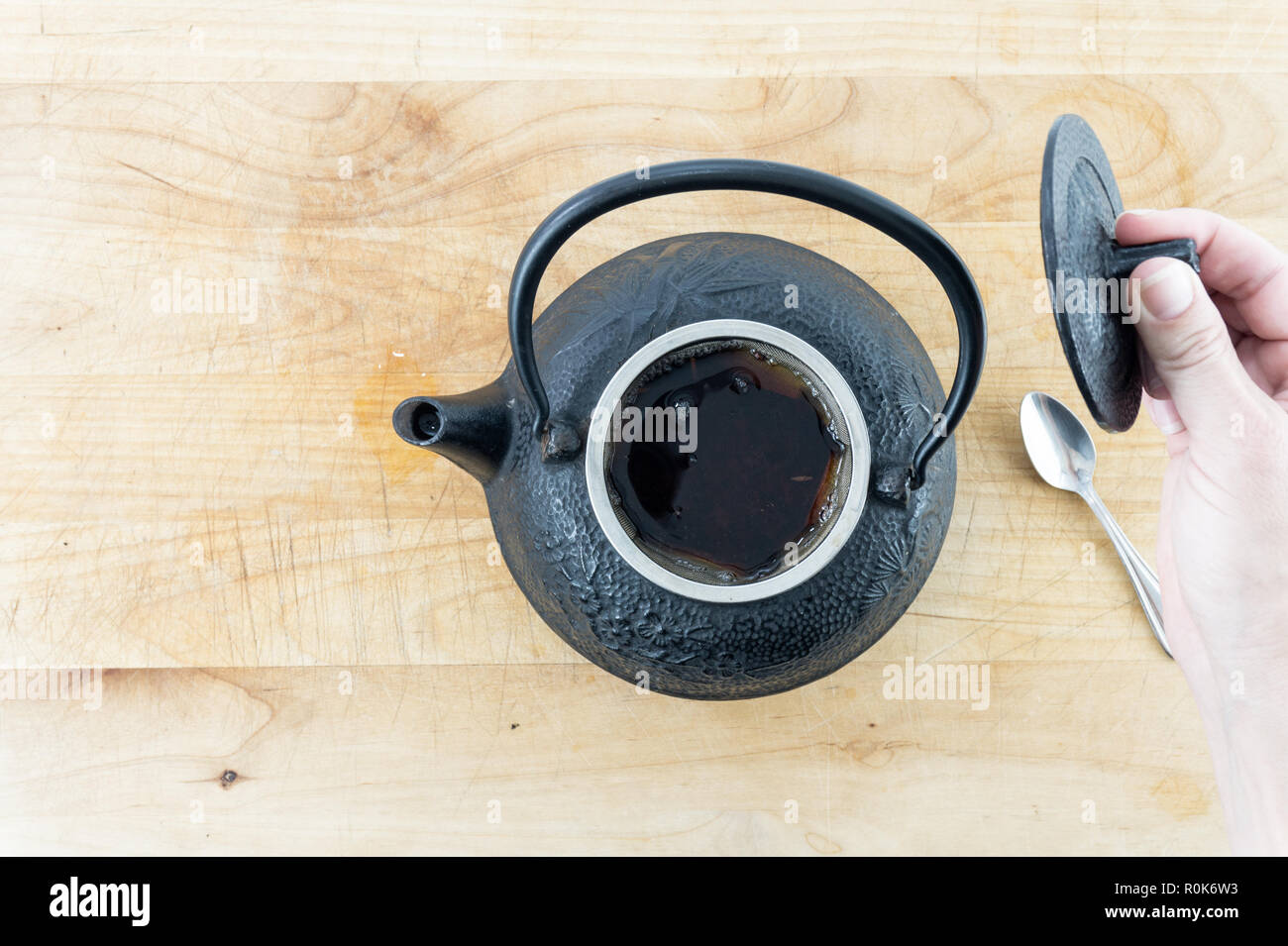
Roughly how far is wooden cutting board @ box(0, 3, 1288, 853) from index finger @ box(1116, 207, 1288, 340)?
10cm

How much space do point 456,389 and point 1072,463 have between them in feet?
2.27

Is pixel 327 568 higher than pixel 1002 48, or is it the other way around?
pixel 1002 48

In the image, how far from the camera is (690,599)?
61cm

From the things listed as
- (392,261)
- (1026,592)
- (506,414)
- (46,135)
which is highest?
(46,135)

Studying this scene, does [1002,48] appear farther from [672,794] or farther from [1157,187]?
[672,794]

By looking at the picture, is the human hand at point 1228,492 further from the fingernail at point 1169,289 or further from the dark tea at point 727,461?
the dark tea at point 727,461

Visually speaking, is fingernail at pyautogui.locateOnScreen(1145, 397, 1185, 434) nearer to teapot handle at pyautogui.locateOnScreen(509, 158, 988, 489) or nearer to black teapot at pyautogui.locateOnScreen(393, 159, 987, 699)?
black teapot at pyautogui.locateOnScreen(393, 159, 987, 699)

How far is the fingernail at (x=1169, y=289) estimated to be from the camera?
651 millimetres

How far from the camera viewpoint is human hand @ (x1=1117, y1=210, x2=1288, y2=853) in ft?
2.31

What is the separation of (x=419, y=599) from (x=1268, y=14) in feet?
3.94

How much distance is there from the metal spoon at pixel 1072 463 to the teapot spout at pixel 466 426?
59 centimetres

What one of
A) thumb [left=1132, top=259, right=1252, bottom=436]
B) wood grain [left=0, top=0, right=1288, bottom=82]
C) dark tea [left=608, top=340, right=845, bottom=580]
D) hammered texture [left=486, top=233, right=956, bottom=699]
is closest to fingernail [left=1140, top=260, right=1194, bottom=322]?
thumb [left=1132, top=259, right=1252, bottom=436]

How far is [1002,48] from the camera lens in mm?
969

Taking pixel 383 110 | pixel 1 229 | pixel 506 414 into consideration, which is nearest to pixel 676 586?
pixel 506 414
